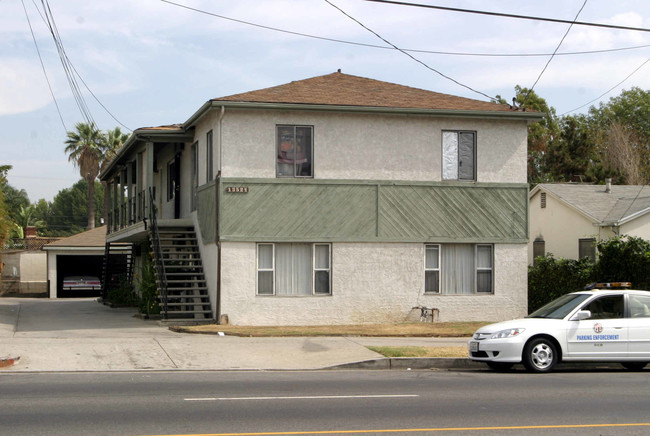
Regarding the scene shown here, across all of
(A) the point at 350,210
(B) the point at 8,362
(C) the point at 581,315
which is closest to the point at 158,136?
(A) the point at 350,210

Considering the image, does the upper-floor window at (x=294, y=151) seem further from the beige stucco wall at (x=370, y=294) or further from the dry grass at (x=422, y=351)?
the dry grass at (x=422, y=351)

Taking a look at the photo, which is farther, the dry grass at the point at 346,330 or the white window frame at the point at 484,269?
the white window frame at the point at 484,269

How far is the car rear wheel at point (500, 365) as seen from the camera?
46.2 feet

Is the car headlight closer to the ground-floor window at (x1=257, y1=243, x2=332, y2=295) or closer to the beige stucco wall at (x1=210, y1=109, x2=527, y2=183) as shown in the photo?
the ground-floor window at (x1=257, y1=243, x2=332, y2=295)

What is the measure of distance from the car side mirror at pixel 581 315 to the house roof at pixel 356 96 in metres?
9.37

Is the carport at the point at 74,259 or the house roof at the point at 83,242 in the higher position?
the house roof at the point at 83,242

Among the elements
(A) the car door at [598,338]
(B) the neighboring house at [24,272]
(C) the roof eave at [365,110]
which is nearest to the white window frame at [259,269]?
(C) the roof eave at [365,110]

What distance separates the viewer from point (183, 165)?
26.7 meters

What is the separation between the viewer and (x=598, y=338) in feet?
45.7

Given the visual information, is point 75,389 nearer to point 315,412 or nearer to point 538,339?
point 315,412

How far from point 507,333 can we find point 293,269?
866 cm

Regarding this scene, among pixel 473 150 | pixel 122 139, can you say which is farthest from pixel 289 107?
pixel 122 139

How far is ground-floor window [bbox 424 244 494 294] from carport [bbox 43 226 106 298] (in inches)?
932

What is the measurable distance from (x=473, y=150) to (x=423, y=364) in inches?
372
